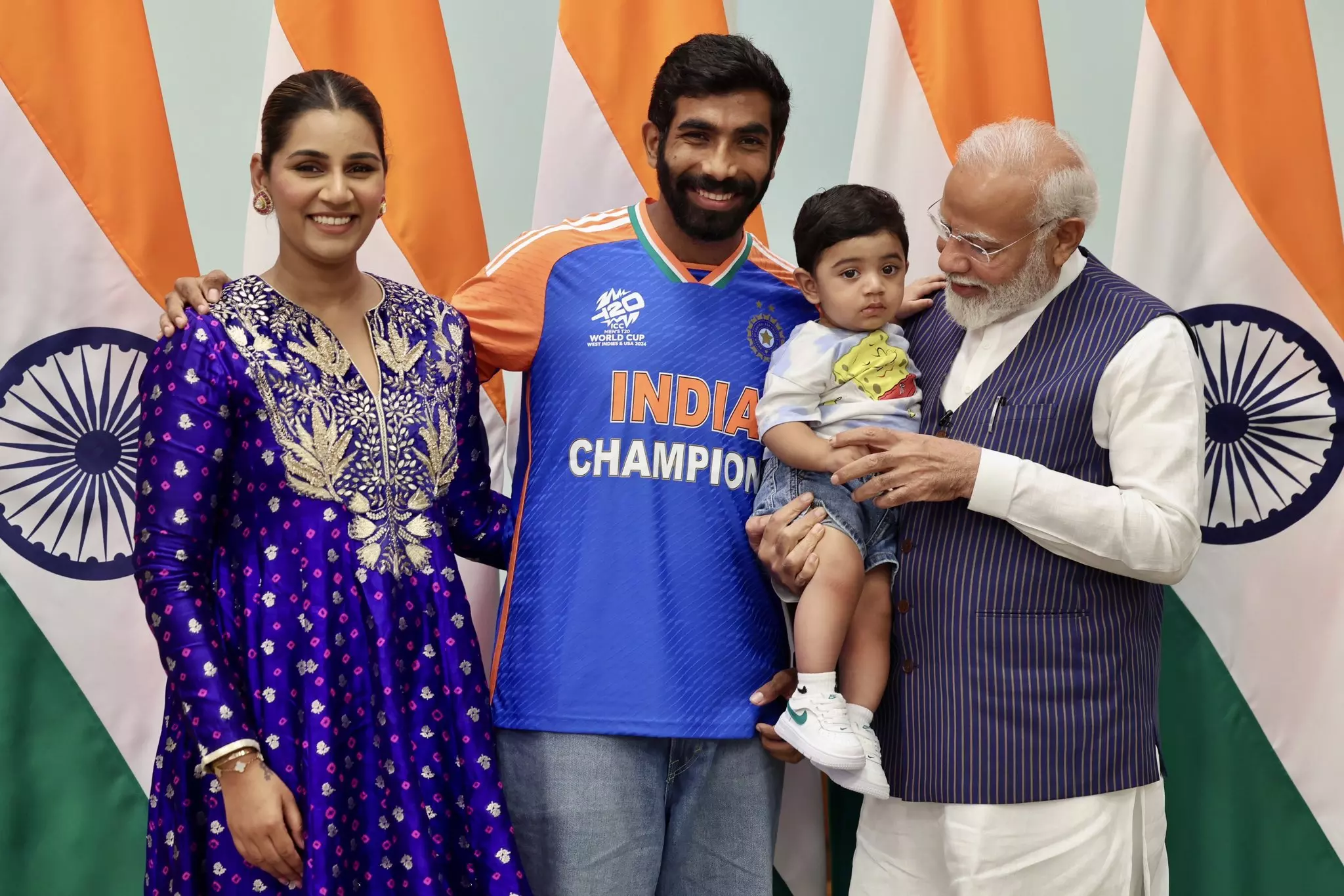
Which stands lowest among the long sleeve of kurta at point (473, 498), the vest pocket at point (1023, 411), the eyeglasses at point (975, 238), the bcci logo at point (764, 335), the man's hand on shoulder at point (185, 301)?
the long sleeve of kurta at point (473, 498)

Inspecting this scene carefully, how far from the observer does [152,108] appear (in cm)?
236

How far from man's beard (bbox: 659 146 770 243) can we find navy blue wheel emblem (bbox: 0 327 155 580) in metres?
1.10

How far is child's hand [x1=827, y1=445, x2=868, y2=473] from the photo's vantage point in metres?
1.89

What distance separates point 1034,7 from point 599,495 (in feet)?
4.93

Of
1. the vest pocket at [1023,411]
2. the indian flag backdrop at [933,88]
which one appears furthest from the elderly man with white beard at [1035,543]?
the indian flag backdrop at [933,88]

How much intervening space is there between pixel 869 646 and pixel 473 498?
2.32 ft

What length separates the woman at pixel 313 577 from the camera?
1618 millimetres

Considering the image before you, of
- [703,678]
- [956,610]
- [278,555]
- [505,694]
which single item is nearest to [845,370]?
[956,610]

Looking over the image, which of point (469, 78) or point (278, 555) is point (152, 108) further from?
point (278, 555)

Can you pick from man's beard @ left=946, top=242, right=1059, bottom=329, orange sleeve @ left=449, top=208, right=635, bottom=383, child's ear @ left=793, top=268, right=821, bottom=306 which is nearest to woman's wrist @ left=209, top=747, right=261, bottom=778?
orange sleeve @ left=449, top=208, right=635, bottom=383

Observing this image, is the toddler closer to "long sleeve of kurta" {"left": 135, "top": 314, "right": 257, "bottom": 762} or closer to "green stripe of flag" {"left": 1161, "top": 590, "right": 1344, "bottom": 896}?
"long sleeve of kurta" {"left": 135, "top": 314, "right": 257, "bottom": 762}

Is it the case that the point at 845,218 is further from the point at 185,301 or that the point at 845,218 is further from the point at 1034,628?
the point at 185,301

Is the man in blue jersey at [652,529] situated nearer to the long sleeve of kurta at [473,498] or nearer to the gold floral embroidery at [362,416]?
the long sleeve of kurta at [473,498]

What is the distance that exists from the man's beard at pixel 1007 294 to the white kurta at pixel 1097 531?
0.03m
